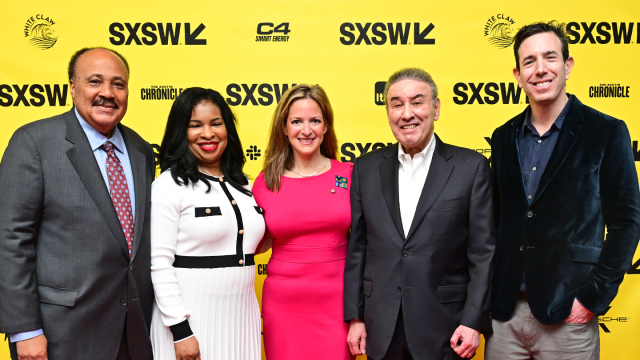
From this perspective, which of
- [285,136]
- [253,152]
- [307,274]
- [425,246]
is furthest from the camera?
[253,152]

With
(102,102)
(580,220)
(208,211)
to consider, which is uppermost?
(102,102)

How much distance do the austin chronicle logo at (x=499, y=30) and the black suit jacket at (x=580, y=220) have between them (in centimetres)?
146

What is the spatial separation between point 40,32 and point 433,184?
2.82m

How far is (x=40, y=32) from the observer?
314cm

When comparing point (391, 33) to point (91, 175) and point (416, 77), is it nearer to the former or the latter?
point (416, 77)

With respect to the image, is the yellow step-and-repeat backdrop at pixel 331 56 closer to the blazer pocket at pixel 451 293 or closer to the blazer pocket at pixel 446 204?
the blazer pocket at pixel 446 204

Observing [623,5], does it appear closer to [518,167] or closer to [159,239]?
[518,167]

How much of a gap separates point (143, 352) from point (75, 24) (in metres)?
2.33

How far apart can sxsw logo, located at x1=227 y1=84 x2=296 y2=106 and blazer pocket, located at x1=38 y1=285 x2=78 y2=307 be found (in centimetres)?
175

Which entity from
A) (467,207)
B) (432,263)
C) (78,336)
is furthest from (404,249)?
(78,336)

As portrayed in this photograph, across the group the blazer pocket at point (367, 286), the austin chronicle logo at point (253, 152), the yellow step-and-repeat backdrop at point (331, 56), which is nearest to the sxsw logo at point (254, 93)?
the yellow step-and-repeat backdrop at point (331, 56)

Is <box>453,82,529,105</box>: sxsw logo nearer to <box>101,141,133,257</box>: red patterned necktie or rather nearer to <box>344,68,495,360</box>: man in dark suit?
<box>344,68,495,360</box>: man in dark suit

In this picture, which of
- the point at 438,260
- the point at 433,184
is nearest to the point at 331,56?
the point at 433,184

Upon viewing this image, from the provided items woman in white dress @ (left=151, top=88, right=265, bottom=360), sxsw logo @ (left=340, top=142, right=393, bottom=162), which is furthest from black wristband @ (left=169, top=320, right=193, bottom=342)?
sxsw logo @ (left=340, top=142, right=393, bottom=162)
